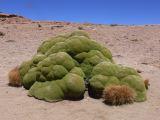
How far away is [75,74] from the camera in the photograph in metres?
10.5

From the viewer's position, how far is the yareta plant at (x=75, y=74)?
33.2 ft

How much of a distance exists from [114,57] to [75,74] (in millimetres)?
8078

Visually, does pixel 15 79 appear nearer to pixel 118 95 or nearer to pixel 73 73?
pixel 73 73

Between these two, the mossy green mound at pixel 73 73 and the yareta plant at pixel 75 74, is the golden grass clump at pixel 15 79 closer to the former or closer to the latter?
the yareta plant at pixel 75 74

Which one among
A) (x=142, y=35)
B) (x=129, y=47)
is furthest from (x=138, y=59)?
(x=142, y=35)

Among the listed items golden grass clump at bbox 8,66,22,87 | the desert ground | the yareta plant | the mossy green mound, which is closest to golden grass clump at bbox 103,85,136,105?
the yareta plant

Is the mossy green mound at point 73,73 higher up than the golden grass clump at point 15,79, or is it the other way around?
the mossy green mound at point 73,73

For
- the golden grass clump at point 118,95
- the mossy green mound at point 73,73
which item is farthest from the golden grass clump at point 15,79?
the golden grass clump at point 118,95

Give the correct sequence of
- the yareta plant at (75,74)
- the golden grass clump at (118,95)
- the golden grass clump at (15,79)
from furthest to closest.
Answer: the golden grass clump at (15,79) → the yareta plant at (75,74) → the golden grass clump at (118,95)

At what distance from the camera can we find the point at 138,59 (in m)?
18.0

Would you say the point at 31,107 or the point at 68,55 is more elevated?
the point at 68,55

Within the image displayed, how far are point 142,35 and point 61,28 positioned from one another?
5.60m

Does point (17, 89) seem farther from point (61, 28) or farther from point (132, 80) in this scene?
point (61, 28)

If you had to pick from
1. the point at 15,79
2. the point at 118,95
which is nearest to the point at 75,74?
the point at 118,95
